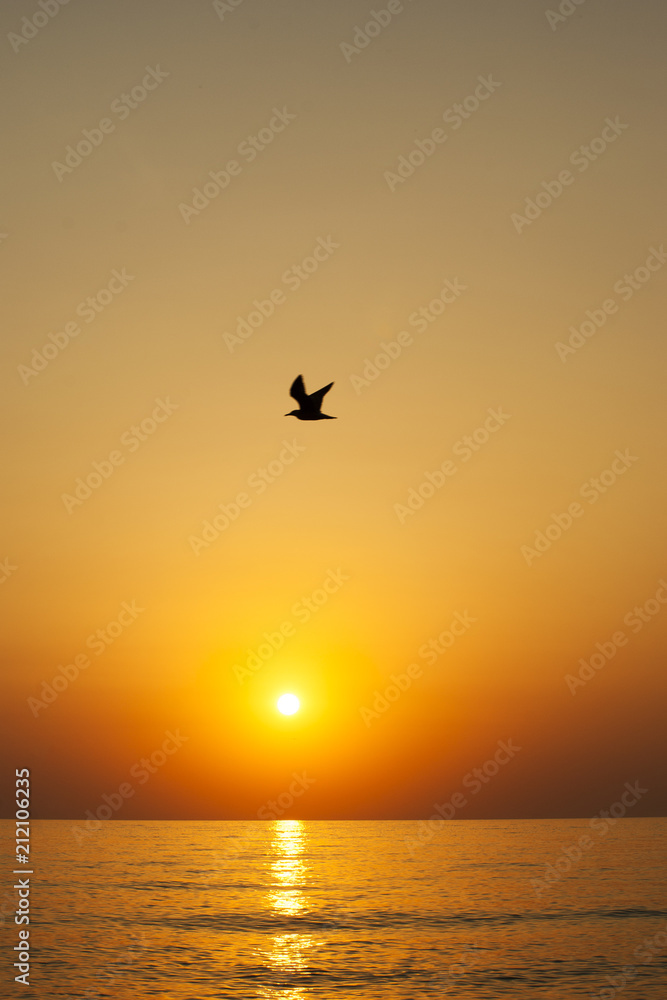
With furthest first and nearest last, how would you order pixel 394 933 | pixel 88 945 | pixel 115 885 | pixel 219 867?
pixel 219 867
pixel 115 885
pixel 394 933
pixel 88 945

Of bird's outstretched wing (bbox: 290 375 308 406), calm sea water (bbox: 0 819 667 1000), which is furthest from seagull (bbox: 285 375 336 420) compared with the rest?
calm sea water (bbox: 0 819 667 1000)

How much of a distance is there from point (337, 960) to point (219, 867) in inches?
2201

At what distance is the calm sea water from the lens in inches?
1171

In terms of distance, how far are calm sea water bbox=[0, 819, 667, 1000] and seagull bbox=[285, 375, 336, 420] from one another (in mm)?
17177

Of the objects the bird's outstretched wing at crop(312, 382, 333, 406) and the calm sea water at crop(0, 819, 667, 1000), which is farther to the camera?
the calm sea water at crop(0, 819, 667, 1000)

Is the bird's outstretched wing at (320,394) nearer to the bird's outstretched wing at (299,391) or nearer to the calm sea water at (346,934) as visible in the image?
the bird's outstretched wing at (299,391)

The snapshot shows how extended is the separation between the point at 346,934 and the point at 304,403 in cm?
2442

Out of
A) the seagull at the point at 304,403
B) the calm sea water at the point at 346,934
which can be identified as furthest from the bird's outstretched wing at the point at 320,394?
the calm sea water at the point at 346,934

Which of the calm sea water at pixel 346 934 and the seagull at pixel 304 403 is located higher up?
the seagull at pixel 304 403

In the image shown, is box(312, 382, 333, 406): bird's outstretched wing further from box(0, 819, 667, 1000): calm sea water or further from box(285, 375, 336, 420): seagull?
box(0, 819, 667, 1000): calm sea water

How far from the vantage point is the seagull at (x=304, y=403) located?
92.2 feet

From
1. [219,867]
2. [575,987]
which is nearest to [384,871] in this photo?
[219,867]

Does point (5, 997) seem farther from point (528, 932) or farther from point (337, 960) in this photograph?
point (528, 932)

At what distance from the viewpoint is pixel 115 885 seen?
63.0 meters
